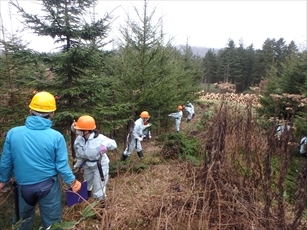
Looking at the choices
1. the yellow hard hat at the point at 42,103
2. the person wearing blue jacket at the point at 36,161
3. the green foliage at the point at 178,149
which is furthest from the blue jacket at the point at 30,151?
the green foliage at the point at 178,149

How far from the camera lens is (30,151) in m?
2.57

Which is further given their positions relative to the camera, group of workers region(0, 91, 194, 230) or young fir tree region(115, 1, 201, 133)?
young fir tree region(115, 1, 201, 133)

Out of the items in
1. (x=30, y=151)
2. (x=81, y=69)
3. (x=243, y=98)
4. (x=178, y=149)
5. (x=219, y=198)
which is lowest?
(x=178, y=149)

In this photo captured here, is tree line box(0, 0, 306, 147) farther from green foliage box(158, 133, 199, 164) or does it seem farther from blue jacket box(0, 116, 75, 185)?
green foliage box(158, 133, 199, 164)

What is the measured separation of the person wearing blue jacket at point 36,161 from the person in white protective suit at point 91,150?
118 cm

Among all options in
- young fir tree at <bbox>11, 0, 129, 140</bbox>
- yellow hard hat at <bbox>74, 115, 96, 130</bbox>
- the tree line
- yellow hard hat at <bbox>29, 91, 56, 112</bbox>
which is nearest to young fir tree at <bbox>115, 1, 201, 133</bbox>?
the tree line

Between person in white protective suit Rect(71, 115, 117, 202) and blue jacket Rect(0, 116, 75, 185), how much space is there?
130cm

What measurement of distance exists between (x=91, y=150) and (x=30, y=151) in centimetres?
147

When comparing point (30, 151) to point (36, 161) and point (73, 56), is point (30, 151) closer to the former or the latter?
point (36, 161)

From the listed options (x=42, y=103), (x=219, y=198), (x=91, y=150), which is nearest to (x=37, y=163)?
(x=42, y=103)

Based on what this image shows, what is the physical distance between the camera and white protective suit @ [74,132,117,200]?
158 inches

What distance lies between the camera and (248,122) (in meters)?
3.33

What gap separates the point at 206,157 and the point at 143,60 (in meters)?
6.15

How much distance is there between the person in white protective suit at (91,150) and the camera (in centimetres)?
401
